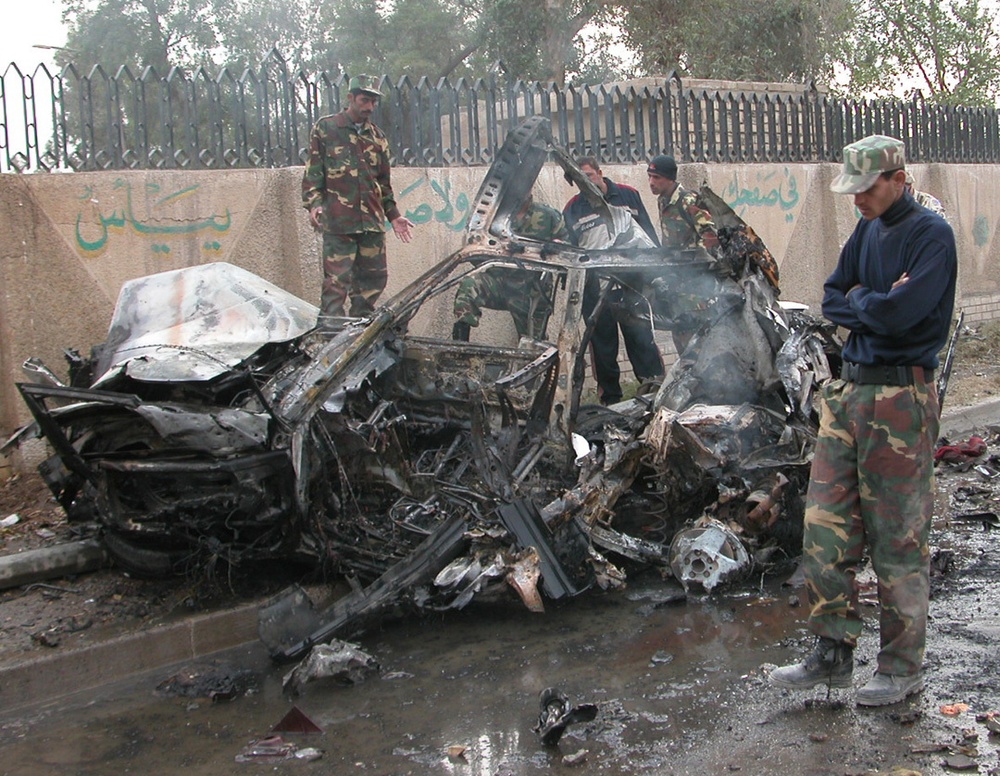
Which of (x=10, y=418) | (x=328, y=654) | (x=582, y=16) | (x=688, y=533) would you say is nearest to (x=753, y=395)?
(x=688, y=533)

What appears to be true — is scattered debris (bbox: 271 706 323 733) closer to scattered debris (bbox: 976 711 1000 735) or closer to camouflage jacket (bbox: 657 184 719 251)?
scattered debris (bbox: 976 711 1000 735)

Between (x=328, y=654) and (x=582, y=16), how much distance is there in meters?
18.0

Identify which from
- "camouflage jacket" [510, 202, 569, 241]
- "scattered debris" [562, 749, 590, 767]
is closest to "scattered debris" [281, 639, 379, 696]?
"scattered debris" [562, 749, 590, 767]

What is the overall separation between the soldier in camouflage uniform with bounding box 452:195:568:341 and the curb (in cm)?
208

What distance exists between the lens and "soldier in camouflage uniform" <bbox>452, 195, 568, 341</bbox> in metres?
5.61

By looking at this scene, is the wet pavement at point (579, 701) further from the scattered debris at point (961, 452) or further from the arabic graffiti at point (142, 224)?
the arabic graffiti at point (142, 224)

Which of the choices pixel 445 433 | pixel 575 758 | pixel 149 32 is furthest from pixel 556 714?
pixel 149 32

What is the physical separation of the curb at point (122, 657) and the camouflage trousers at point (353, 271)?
2.97 meters

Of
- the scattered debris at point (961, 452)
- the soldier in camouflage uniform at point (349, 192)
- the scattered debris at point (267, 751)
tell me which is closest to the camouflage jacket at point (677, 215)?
the soldier in camouflage uniform at point (349, 192)

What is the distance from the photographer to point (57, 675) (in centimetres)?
424

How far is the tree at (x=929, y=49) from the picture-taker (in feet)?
64.3

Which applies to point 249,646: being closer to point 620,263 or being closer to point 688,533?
point 688,533

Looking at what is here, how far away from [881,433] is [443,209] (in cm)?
564

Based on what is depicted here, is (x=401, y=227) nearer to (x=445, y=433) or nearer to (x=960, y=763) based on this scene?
(x=445, y=433)
